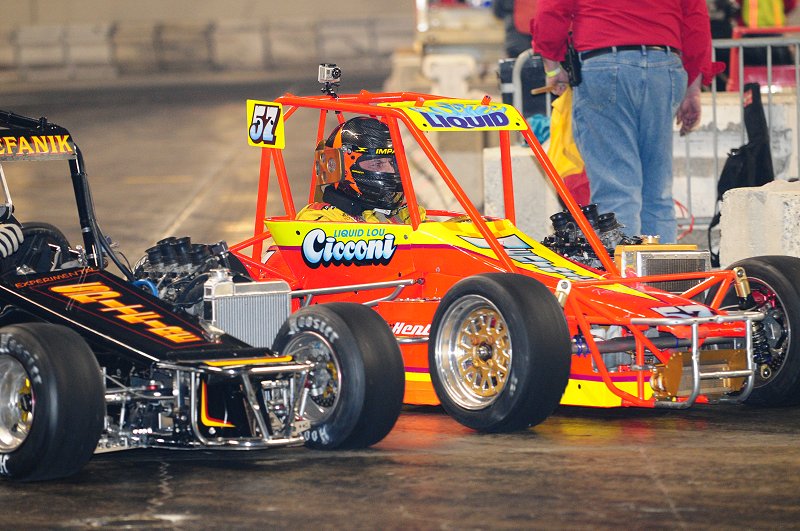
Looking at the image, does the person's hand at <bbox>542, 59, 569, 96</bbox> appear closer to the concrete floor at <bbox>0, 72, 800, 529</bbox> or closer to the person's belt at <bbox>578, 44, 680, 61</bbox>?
the person's belt at <bbox>578, 44, 680, 61</bbox>

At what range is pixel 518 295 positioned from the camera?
6.97 metres

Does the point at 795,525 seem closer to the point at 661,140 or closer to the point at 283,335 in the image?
the point at 283,335

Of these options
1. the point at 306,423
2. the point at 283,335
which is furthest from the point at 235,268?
the point at 306,423

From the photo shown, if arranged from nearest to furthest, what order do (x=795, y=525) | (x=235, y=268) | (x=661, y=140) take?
1. (x=795, y=525)
2. (x=235, y=268)
3. (x=661, y=140)

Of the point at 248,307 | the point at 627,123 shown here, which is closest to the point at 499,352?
the point at 248,307

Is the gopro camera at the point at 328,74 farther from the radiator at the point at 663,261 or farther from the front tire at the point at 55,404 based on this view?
the front tire at the point at 55,404

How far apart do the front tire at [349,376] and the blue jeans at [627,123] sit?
2.95m

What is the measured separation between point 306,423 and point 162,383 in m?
0.61

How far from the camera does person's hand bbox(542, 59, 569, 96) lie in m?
9.80

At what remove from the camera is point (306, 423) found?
6793mm

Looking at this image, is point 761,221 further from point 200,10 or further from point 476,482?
point 200,10

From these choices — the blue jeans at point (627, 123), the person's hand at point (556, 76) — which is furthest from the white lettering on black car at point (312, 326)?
the person's hand at point (556, 76)

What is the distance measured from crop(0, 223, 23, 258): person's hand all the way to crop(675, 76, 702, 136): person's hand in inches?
166

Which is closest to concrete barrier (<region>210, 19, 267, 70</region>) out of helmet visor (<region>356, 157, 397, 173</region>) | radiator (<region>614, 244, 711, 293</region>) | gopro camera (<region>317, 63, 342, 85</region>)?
gopro camera (<region>317, 63, 342, 85</region>)
